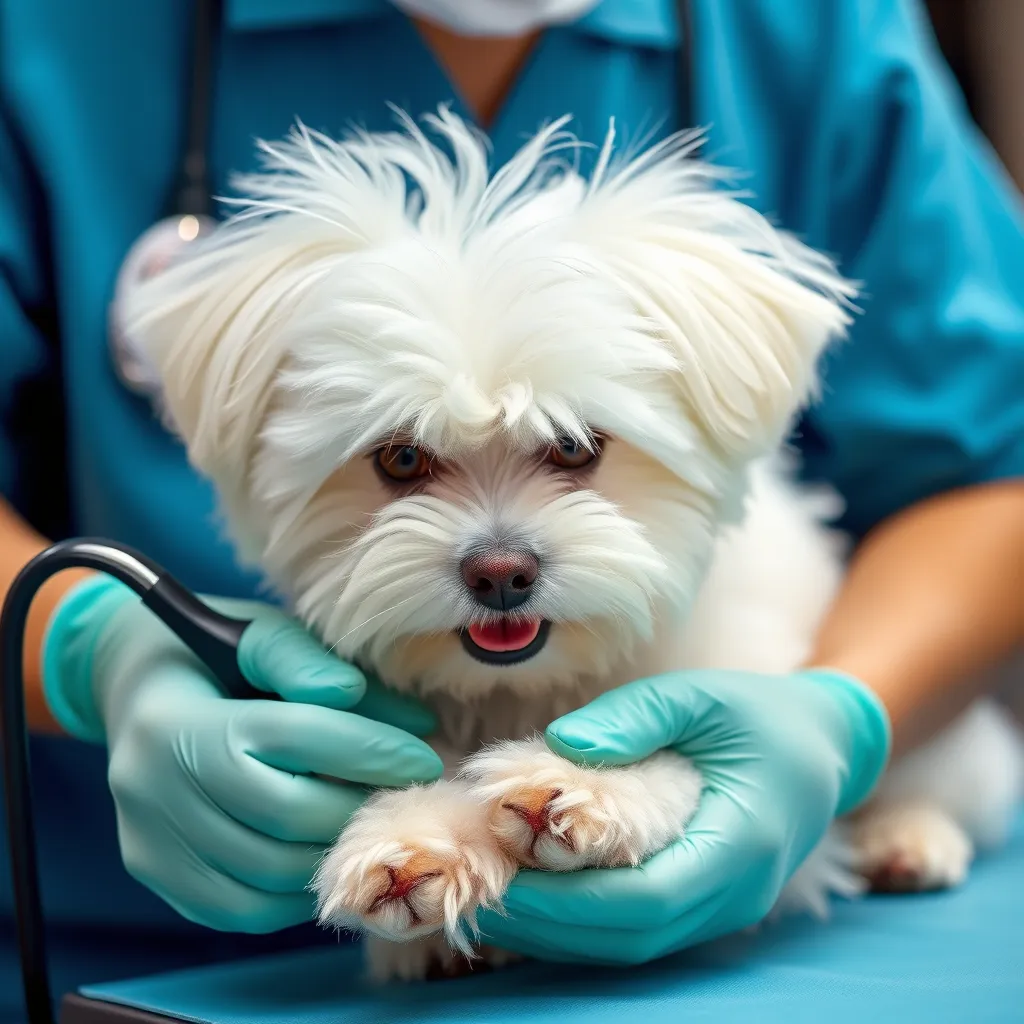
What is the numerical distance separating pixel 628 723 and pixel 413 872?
0.18 metres

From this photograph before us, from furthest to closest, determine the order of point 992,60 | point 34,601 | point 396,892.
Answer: point 992,60, point 34,601, point 396,892

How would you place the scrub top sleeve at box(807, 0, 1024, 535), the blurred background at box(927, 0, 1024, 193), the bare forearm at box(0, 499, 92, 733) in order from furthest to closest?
the blurred background at box(927, 0, 1024, 193) < the scrub top sleeve at box(807, 0, 1024, 535) < the bare forearm at box(0, 499, 92, 733)

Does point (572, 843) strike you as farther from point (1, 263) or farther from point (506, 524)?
point (1, 263)

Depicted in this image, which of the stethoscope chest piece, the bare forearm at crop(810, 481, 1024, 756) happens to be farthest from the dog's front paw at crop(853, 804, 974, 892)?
the stethoscope chest piece

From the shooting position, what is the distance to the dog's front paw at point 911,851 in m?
1.15

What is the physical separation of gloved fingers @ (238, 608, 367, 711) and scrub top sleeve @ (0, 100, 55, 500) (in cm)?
48

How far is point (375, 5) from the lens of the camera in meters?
1.17

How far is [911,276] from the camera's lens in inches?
49.5

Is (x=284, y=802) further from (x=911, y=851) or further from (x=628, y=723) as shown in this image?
(x=911, y=851)

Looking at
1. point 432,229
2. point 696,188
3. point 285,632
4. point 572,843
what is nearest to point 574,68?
point 696,188

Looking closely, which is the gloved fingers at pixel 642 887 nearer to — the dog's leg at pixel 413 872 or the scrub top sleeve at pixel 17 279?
the dog's leg at pixel 413 872

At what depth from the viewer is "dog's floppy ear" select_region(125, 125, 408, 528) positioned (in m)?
0.89

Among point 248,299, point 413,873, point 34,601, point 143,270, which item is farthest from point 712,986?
point 143,270

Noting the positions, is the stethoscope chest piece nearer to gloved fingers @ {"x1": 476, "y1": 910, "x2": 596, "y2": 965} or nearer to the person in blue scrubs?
the person in blue scrubs
